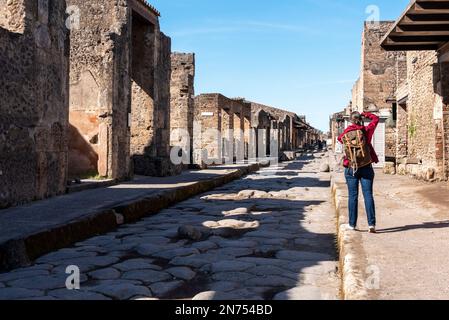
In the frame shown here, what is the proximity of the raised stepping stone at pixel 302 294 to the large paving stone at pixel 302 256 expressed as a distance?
89 cm

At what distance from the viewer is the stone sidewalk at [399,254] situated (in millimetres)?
2703

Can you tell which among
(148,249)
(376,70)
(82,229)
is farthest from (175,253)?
(376,70)

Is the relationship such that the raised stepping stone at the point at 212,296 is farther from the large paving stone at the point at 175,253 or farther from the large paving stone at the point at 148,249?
the large paving stone at the point at 148,249

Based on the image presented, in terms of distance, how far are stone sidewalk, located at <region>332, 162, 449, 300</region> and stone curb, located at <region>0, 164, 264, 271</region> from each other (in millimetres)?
2567

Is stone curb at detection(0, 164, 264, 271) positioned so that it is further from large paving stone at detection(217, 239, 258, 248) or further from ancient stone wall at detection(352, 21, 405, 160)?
ancient stone wall at detection(352, 21, 405, 160)

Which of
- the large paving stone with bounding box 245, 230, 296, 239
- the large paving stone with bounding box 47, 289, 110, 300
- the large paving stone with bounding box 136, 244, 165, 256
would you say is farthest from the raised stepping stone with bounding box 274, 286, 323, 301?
the large paving stone with bounding box 245, 230, 296, 239

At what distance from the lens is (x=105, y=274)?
3818 mm

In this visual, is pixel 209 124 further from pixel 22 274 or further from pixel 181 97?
pixel 22 274

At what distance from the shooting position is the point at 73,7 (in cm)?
1090

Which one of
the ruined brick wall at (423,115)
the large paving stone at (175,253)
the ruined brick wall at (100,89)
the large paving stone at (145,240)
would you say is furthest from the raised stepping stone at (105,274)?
the ruined brick wall at (423,115)

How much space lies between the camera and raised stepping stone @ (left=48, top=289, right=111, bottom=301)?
10.5 ft
